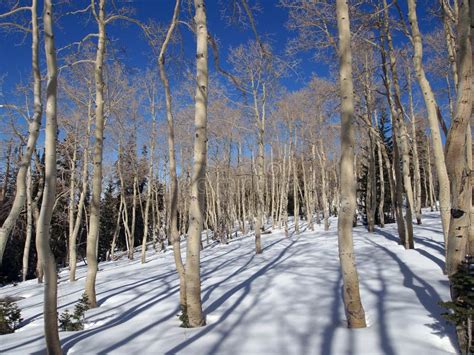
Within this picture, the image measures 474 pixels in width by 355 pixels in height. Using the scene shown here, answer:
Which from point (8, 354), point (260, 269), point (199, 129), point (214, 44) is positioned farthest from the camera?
point (260, 269)

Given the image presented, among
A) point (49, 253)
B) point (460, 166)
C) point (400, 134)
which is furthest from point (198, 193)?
point (400, 134)

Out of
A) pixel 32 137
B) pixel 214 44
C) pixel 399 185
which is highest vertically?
pixel 214 44

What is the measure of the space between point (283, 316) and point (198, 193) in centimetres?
235

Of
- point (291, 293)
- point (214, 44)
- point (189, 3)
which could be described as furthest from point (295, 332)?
point (189, 3)

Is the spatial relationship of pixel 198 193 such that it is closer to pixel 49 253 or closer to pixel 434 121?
pixel 49 253

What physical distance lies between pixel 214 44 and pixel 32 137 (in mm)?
3553

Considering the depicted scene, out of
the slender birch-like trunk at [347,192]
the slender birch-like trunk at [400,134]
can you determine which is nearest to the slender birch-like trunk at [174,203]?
the slender birch-like trunk at [347,192]

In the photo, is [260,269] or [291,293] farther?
[260,269]

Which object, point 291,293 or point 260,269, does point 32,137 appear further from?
point 260,269

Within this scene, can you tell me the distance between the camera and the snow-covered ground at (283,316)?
4.16 meters

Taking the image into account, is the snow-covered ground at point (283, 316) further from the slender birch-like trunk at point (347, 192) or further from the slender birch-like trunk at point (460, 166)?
the slender birch-like trunk at point (460, 166)

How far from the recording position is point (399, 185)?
10.7 metres

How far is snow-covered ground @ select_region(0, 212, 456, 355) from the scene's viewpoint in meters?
4.16

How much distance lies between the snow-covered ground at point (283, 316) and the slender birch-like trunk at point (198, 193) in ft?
1.38
